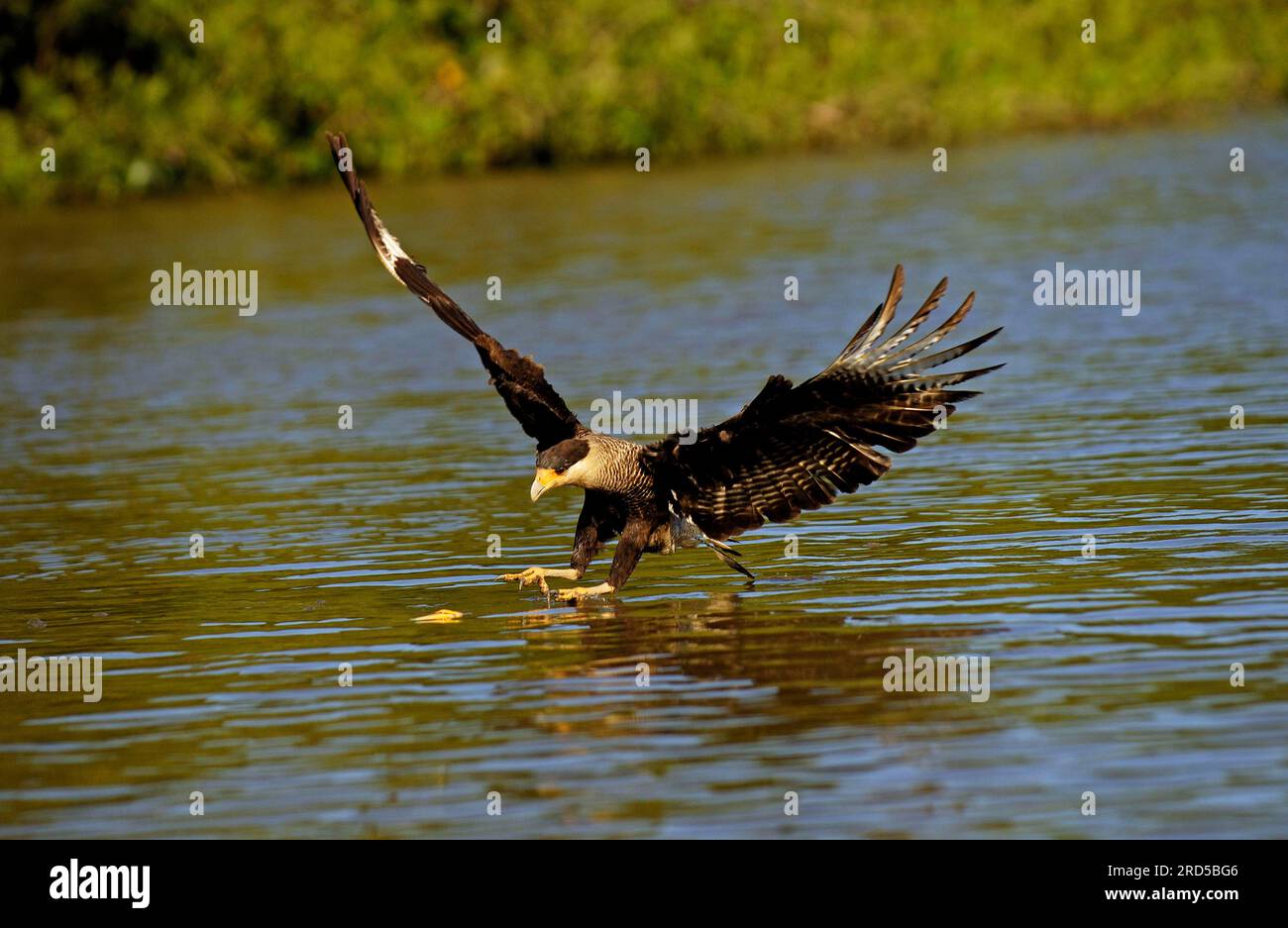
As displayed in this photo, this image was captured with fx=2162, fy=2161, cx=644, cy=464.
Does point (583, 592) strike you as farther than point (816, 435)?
Yes

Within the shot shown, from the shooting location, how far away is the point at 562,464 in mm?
9727

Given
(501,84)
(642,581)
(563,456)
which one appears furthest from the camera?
(501,84)

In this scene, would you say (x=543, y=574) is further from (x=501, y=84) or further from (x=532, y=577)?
(x=501, y=84)

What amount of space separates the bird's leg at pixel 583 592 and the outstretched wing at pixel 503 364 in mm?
739

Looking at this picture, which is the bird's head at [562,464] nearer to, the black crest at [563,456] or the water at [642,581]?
the black crest at [563,456]

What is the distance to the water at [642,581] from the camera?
24.1ft

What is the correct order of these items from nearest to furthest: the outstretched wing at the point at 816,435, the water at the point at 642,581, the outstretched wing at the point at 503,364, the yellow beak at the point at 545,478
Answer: the water at the point at 642,581 → the outstretched wing at the point at 816,435 → the yellow beak at the point at 545,478 → the outstretched wing at the point at 503,364

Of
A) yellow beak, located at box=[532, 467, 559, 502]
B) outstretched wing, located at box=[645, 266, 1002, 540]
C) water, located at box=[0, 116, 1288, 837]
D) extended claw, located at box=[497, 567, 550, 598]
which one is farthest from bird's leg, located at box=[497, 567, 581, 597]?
yellow beak, located at box=[532, 467, 559, 502]

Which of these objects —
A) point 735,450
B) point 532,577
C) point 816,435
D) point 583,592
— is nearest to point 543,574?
point 532,577

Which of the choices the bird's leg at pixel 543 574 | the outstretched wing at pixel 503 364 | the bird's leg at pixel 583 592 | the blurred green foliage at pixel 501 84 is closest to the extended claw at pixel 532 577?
the bird's leg at pixel 543 574

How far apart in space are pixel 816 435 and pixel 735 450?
0.38m

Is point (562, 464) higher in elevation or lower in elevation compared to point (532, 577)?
higher

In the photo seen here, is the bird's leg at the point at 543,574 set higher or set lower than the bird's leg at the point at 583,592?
higher
